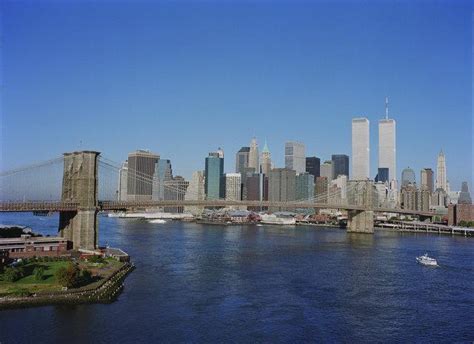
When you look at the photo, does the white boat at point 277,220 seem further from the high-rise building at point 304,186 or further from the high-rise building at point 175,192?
the high-rise building at point 304,186

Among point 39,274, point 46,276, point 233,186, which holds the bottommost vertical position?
point 46,276

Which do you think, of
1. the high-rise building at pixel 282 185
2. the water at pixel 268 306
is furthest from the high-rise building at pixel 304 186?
the water at pixel 268 306

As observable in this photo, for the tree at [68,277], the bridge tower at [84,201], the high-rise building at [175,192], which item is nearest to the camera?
the tree at [68,277]

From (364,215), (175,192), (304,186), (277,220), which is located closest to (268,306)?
(364,215)

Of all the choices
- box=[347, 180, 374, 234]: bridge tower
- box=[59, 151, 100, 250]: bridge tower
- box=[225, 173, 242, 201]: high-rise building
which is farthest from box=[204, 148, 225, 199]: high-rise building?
box=[59, 151, 100, 250]: bridge tower

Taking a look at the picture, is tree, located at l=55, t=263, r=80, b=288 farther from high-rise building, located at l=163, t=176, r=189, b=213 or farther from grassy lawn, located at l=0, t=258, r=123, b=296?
high-rise building, located at l=163, t=176, r=189, b=213

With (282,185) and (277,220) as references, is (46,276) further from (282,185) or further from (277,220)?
(282,185)
